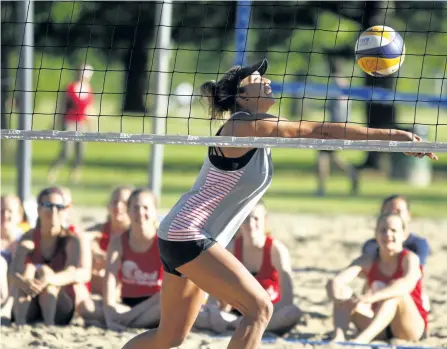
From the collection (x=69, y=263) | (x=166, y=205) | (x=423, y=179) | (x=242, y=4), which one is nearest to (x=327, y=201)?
(x=166, y=205)

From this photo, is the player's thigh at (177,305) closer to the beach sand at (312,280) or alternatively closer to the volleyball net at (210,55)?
the volleyball net at (210,55)

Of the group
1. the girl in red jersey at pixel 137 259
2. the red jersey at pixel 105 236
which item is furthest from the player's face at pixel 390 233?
the red jersey at pixel 105 236

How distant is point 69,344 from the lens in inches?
221

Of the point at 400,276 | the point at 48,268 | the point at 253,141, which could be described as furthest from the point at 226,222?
the point at 48,268

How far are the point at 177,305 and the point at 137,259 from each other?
2072 millimetres

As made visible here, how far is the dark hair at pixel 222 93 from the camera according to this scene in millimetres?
4348

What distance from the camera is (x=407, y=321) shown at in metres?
5.84

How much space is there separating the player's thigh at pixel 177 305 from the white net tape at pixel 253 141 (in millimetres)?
639

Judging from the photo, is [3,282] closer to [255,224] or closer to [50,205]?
[50,205]

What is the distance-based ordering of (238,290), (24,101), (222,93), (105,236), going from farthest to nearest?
(24,101) → (105,236) → (222,93) → (238,290)

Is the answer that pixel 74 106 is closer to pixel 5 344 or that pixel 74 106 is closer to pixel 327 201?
pixel 327 201

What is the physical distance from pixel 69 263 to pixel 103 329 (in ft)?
1.58

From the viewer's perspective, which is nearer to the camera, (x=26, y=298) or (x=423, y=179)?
(x=26, y=298)

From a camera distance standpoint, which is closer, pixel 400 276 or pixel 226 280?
pixel 226 280
